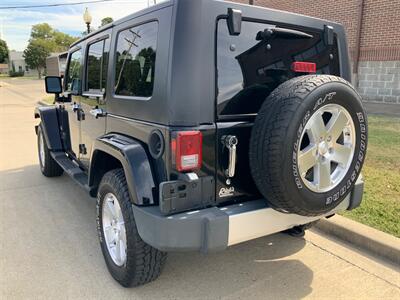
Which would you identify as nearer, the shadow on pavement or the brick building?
the shadow on pavement

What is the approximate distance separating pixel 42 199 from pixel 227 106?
3.33 meters

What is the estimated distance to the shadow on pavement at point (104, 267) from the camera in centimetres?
277

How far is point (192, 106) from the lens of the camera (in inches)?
89.4

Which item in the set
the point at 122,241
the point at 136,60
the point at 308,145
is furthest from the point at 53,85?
the point at 308,145

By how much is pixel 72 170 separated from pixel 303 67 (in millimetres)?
2779

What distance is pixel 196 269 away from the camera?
10.1 feet

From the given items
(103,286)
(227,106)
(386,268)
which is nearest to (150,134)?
(227,106)

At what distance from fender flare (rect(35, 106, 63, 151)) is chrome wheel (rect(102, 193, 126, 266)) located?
2355 millimetres

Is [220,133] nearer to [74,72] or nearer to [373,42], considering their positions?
[74,72]

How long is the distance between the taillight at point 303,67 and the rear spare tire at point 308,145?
31 cm

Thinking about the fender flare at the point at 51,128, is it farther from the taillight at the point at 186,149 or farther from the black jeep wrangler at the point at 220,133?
the taillight at the point at 186,149

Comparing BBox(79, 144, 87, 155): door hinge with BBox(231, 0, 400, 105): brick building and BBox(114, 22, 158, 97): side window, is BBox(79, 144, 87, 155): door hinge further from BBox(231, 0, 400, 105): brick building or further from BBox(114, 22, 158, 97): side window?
BBox(231, 0, 400, 105): brick building

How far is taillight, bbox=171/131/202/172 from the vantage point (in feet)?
7.33

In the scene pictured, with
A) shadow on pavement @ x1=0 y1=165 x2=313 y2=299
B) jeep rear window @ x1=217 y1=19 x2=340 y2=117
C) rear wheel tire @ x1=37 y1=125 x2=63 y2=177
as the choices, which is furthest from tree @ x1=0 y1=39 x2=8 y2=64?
jeep rear window @ x1=217 y1=19 x2=340 y2=117
